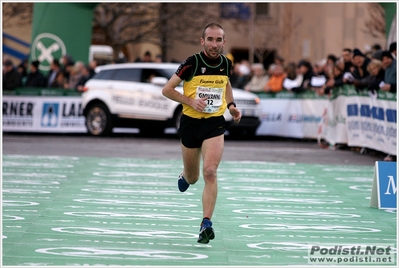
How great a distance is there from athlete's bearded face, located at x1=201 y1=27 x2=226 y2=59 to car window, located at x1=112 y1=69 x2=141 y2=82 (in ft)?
54.6

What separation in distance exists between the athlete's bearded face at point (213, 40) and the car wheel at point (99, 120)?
55.1ft

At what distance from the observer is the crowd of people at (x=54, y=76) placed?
89.3 feet

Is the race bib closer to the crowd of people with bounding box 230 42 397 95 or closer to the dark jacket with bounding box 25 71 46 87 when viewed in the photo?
the crowd of people with bounding box 230 42 397 95

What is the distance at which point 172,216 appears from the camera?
1087cm

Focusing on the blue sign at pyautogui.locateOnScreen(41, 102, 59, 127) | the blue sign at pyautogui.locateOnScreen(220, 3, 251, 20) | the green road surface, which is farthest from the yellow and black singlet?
the blue sign at pyautogui.locateOnScreen(220, 3, 251, 20)

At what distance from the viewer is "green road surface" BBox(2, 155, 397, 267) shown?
27.1ft

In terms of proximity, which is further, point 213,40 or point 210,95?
point 210,95

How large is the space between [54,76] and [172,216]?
686 inches

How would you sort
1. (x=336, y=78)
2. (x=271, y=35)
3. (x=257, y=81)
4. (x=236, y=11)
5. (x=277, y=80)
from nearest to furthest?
(x=336, y=78) → (x=277, y=80) → (x=257, y=81) → (x=271, y=35) → (x=236, y=11)

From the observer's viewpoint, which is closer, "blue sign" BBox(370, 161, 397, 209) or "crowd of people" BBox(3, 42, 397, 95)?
"blue sign" BBox(370, 161, 397, 209)

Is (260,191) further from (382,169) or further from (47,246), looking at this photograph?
(47,246)

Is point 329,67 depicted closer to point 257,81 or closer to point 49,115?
point 257,81

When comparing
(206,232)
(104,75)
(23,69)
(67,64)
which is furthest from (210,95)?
(23,69)

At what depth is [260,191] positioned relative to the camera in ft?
45.1
